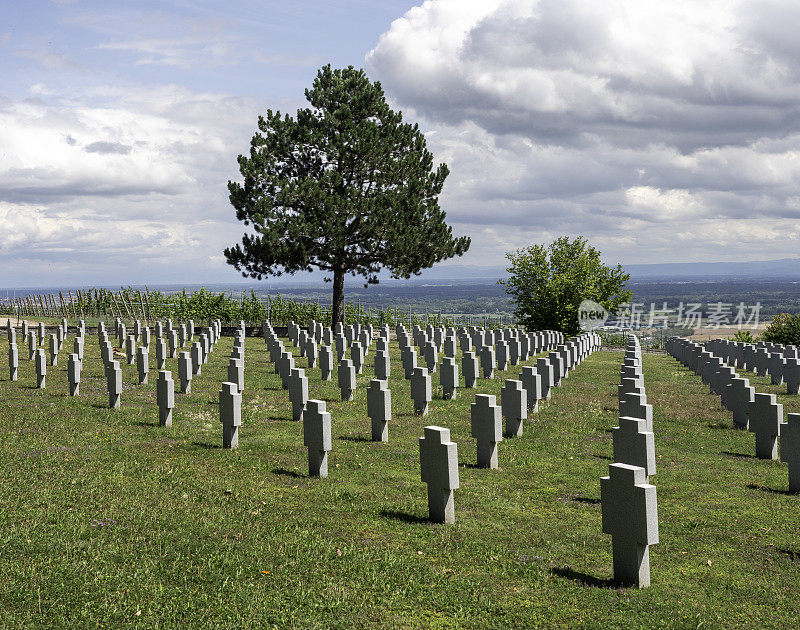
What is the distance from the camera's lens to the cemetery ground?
5574 mm

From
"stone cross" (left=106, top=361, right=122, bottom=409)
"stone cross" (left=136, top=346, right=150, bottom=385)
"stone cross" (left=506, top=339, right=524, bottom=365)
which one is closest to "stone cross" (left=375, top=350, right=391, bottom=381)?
"stone cross" (left=136, top=346, right=150, bottom=385)

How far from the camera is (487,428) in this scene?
1047 cm

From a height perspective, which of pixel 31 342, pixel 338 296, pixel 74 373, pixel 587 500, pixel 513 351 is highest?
pixel 338 296

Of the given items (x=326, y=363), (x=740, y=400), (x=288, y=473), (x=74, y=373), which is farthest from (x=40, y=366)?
(x=740, y=400)

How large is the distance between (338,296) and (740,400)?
2805 centimetres

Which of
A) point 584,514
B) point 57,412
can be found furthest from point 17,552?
point 57,412

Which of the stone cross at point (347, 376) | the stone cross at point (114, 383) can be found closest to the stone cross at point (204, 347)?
the stone cross at point (347, 376)

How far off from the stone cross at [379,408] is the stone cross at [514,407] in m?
2.07

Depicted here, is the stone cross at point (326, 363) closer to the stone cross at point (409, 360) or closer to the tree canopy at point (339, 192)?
the stone cross at point (409, 360)

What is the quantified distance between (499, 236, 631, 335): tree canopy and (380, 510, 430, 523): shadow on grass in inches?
1533

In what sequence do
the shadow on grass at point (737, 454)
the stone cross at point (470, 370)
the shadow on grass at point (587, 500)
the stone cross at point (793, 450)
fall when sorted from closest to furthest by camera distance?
the shadow on grass at point (587, 500), the stone cross at point (793, 450), the shadow on grass at point (737, 454), the stone cross at point (470, 370)

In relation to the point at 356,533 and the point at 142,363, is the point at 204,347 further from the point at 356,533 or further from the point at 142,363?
the point at 356,533

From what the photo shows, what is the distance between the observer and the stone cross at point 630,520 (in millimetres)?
6016

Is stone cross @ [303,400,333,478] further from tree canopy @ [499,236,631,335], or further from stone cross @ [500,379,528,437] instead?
tree canopy @ [499,236,631,335]
